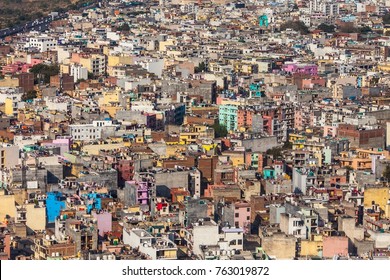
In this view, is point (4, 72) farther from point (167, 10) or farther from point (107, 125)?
point (167, 10)

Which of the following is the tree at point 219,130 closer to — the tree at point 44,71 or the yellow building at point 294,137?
the yellow building at point 294,137

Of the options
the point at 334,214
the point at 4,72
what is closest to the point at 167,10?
the point at 4,72

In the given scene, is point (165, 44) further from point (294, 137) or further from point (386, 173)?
point (386, 173)

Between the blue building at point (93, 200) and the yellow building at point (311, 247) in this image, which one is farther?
the blue building at point (93, 200)

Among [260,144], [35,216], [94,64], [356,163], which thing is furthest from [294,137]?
[94,64]

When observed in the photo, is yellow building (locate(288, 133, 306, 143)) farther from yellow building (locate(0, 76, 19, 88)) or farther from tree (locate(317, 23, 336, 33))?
tree (locate(317, 23, 336, 33))

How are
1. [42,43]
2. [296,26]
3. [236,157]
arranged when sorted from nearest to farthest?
1. [236,157]
2. [42,43]
3. [296,26]

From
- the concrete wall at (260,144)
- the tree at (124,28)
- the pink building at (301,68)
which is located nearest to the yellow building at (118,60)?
the pink building at (301,68)
